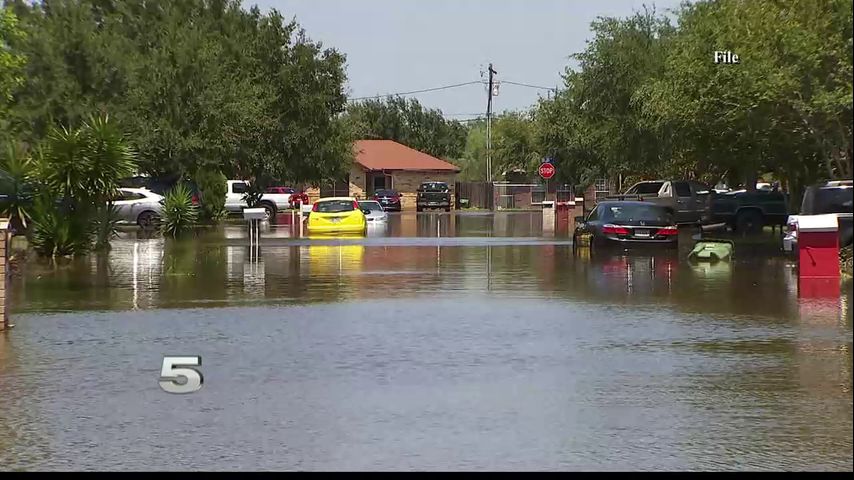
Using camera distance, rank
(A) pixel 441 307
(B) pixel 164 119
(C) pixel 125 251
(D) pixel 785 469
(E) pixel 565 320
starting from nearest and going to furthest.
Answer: (D) pixel 785 469 → (E) pixel 565 320 → (A) pixel 441 307 → (C) pixel 125 251 → (B) pixel 164 119

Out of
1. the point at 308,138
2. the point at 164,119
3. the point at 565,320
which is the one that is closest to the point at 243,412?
the point at 565,320

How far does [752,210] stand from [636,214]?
10951mm

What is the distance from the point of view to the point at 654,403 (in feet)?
31.8

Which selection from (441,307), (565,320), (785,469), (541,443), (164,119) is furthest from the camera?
(164,119)

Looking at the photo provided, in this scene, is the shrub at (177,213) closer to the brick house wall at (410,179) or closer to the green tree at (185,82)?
the green tree at (185,82)

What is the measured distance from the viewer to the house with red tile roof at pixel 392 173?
93.2 m

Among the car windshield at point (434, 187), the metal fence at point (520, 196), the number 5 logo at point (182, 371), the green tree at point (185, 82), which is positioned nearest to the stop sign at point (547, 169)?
the car windshield at point (434, 187)

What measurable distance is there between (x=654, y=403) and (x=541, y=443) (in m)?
1.75

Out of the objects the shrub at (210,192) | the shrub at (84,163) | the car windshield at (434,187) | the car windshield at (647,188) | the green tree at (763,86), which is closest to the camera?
the green tree at (763,86)

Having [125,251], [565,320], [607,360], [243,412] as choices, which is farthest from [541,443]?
[125,251]

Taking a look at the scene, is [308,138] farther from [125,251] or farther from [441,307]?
[441,307]

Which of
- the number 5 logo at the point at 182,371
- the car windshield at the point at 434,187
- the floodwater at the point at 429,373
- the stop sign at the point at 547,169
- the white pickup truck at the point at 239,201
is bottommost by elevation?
the floodwater at the point at 429,373

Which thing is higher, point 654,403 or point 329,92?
point 329,92

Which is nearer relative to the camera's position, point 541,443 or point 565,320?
point 541,443
